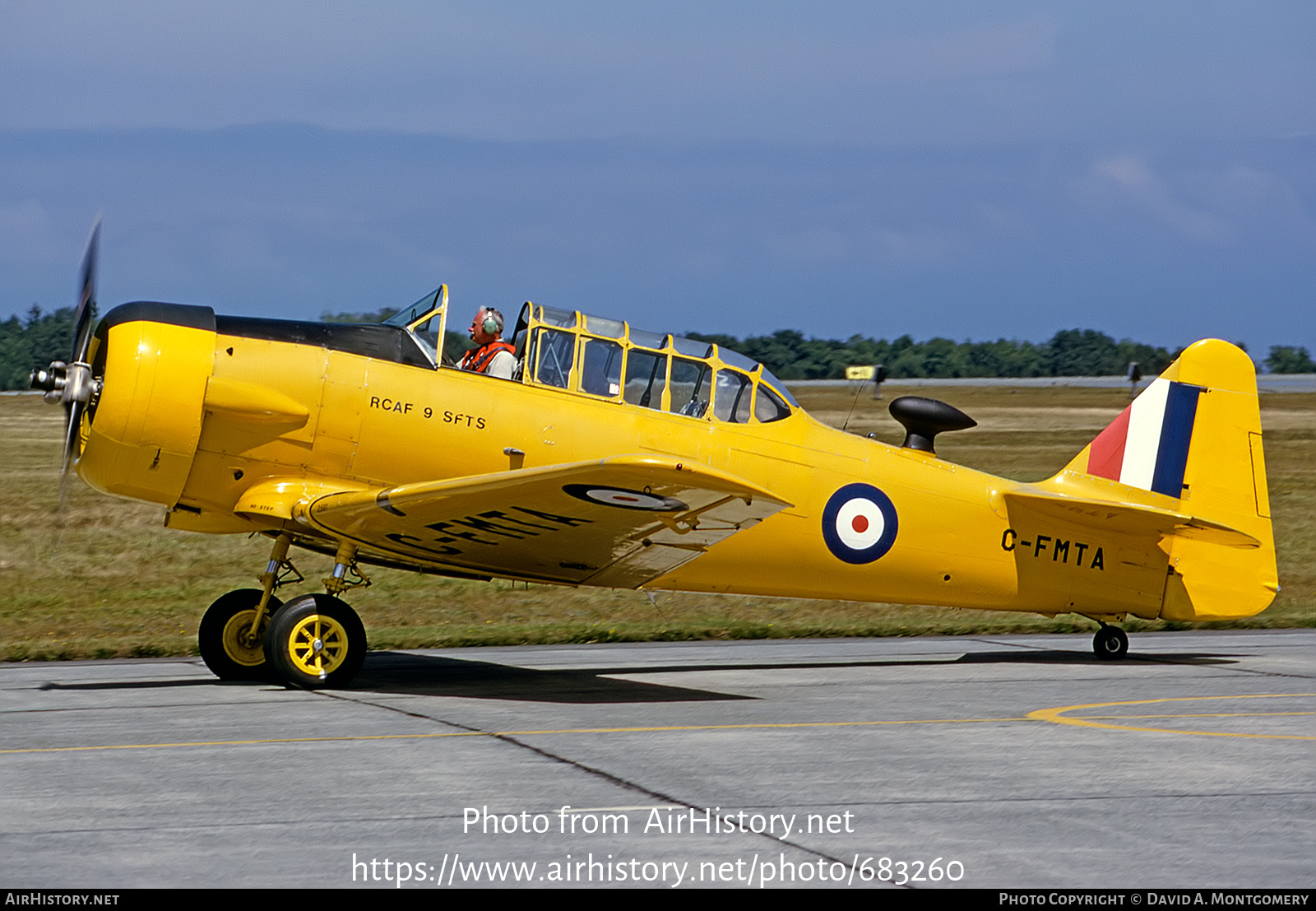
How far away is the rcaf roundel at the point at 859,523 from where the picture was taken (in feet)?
37.9

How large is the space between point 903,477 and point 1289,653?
14.9 feet

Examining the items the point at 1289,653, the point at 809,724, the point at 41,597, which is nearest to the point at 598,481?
the point at 809,724

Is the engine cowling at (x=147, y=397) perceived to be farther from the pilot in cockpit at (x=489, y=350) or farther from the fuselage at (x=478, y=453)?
the pilot in cockpit at (x=489, y=350)

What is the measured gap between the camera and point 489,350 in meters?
10.8

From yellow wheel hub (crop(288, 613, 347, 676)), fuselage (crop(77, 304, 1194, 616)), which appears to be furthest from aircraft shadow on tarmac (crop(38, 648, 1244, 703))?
fuselage (crop(77, 304, 1194, 616))

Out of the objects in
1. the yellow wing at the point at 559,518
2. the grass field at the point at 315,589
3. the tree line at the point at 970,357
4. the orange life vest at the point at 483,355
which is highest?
the tree line at the point at 970,357

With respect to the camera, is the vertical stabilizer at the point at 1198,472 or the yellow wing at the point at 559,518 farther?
the vertical stabilizer at the point at 1198,472

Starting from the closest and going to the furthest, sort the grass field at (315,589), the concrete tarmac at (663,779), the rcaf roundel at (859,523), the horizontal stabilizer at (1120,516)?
the concrete tarmac at (663,779), the rcaf roundel at (859,523), the horizontal stabilizer at (1120,516), the grass field at (315,589)

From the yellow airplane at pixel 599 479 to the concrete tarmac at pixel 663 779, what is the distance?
874 millimetres

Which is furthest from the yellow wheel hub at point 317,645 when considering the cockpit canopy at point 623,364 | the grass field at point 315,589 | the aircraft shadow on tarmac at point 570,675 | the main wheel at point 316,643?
the grass field at point 315,589

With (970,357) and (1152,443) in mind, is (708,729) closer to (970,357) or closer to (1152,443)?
(1152,443)

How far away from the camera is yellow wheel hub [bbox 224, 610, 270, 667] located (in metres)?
11.1

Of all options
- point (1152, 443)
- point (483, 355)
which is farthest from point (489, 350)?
point (1152, 443)

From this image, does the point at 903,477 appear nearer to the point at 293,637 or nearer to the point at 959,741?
the point at 959,741
